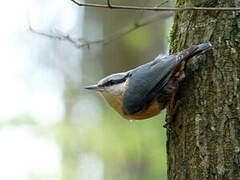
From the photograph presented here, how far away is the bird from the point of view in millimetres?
2785

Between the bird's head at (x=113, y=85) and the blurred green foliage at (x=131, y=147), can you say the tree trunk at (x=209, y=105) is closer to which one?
the bird's head at (x=113, y=85)

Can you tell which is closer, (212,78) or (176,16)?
(212,78)

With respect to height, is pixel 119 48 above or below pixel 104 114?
above

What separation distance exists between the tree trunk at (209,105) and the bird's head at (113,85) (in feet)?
2.27

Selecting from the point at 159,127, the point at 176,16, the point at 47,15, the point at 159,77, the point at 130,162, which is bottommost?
the point at 130,162

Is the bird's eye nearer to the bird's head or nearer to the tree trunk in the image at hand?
the bird's head

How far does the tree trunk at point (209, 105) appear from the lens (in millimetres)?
2461

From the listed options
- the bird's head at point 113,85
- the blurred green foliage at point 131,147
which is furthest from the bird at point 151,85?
the blurred green foliage at point 131,147

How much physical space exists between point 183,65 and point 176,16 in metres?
0.37

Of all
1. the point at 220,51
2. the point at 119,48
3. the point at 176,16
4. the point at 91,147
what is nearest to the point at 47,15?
the point at 119,48

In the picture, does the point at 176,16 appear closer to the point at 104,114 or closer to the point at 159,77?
the point at 159,77

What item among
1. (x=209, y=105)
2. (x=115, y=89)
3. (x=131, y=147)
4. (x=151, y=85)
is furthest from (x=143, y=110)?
(x=131, y=147)

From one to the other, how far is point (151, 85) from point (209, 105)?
55 centimetres

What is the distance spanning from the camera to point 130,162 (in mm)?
5621
